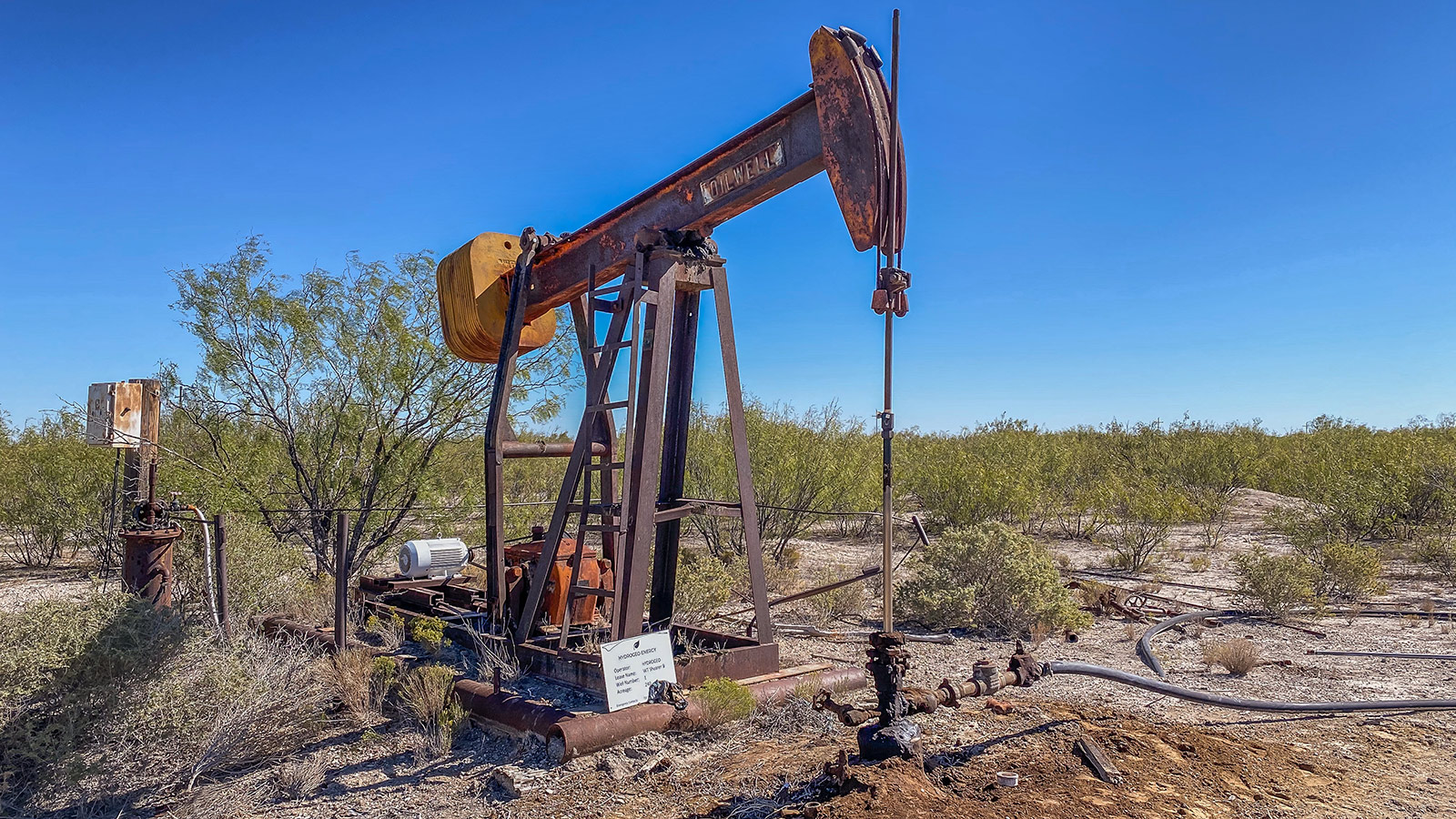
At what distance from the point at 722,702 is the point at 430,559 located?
4.17 meters

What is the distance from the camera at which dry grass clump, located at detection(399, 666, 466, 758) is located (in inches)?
194

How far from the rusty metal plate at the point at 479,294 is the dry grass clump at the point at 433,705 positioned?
8.82 feet

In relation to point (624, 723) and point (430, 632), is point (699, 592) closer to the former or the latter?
point (430, 632)

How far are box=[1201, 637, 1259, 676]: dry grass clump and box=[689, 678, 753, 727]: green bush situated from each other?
144 inches

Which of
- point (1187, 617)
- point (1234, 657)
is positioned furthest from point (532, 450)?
point (1187, 617)

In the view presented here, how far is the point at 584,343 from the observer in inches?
244

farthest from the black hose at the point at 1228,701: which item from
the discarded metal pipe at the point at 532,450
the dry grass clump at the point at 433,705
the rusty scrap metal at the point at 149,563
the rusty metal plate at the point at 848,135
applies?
the rusty scrap metal at the point at 149,563

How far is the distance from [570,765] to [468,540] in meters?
7.19

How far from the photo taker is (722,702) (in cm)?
505

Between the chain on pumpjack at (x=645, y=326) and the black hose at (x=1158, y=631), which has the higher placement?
the chain on pumpjack at (x=645, y=326)

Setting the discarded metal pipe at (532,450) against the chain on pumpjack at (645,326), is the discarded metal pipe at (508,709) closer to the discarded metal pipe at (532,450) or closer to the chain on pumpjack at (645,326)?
the chain on pumpjack at (645,326)

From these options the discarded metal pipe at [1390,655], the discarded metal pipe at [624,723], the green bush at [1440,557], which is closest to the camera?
the discarded metal pipe at [624,723]

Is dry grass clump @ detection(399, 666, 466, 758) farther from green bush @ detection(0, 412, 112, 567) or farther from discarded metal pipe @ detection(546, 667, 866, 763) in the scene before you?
green bush @ detection(0, 412, 112, 567)

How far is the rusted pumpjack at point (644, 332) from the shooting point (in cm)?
448
